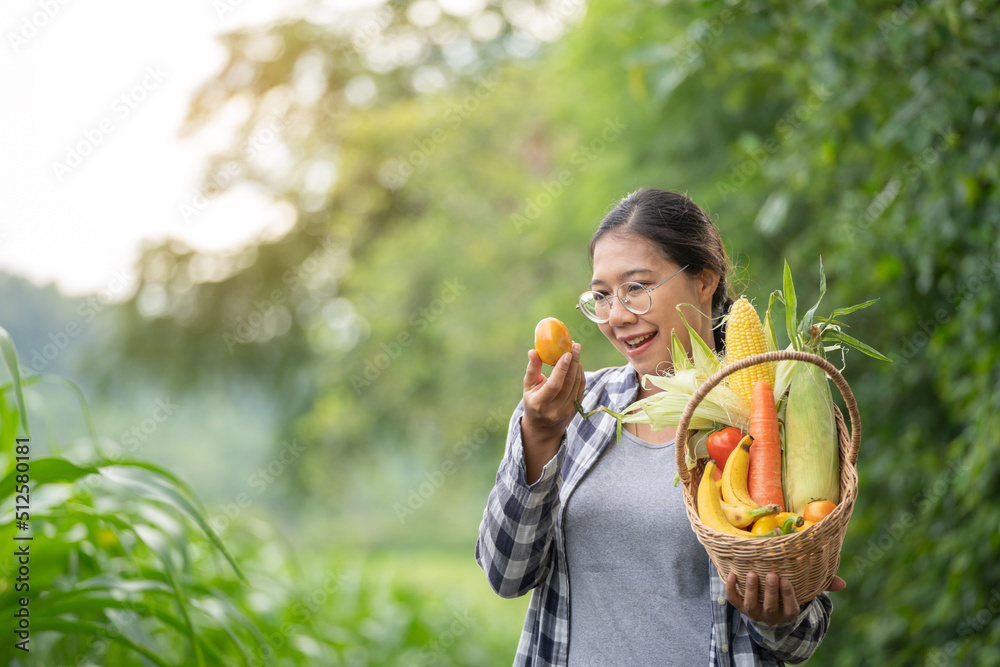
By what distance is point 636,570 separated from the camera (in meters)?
1.58

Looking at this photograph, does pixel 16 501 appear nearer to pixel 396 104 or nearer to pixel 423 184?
pixel 423 184

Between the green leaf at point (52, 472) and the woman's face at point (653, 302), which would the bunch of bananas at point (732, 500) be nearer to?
the woman's face at point (653, 302)

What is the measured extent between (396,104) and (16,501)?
816 cm

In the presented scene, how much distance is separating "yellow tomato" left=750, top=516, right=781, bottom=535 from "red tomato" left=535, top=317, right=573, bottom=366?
1.62 feet

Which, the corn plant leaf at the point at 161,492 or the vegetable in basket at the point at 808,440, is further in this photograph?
the corn plant leaf at the point at 161,492

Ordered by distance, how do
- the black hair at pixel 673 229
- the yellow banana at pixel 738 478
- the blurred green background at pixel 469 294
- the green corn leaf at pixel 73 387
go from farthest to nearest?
the blurred green background at pixel 469 294 < the green corn leaf at pixel 73 387 < the black hair at pixel 673 229 < the yellow banana at pixel 738 478

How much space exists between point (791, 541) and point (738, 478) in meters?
0.17

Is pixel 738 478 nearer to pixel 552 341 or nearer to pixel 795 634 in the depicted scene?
pixel 795 634

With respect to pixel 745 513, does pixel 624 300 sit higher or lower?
A: higher

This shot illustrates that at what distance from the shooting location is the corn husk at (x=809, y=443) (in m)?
1.38

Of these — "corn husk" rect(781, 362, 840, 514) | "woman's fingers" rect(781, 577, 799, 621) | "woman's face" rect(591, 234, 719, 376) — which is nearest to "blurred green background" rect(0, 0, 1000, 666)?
"woman's face" rect(591, 234, 719, 376)

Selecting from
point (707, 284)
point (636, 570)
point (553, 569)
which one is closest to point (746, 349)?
point (707, 284)

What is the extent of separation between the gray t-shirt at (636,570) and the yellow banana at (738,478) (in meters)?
0.19

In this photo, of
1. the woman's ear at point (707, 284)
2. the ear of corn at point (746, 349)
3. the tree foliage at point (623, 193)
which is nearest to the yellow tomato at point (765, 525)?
the ear of corn at point (746, 349)
